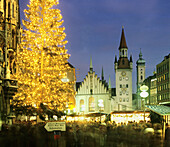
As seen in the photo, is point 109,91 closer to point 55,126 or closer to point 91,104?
point 91,104

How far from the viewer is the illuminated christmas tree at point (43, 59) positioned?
88.3 feet

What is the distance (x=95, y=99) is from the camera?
92.1 metres

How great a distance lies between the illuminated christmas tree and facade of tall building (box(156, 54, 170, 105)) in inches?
1909

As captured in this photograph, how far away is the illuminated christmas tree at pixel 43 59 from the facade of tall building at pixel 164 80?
48476 millimetres

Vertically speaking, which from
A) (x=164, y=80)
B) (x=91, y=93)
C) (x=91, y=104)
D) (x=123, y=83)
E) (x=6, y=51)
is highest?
(x=123, y=83)

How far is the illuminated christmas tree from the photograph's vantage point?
2692cm

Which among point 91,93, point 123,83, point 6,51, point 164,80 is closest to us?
point 6,51

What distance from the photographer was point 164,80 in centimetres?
7794

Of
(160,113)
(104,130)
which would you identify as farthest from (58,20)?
(104,130)

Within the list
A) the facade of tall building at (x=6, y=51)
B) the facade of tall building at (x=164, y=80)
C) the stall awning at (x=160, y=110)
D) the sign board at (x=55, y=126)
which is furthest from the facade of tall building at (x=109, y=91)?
the sign board at (x=55, y=126)

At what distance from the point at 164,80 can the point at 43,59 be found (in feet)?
180

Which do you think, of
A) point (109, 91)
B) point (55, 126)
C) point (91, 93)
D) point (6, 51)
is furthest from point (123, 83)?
point (55, 126)

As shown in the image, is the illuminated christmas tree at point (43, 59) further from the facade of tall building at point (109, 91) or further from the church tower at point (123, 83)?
the church tower at point (123, 83)

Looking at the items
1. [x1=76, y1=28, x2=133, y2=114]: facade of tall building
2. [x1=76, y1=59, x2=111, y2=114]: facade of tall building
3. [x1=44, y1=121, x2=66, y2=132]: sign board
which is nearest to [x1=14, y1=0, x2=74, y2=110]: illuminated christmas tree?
[x1=44, y1=121, x2=66, y2=132]: sign board
